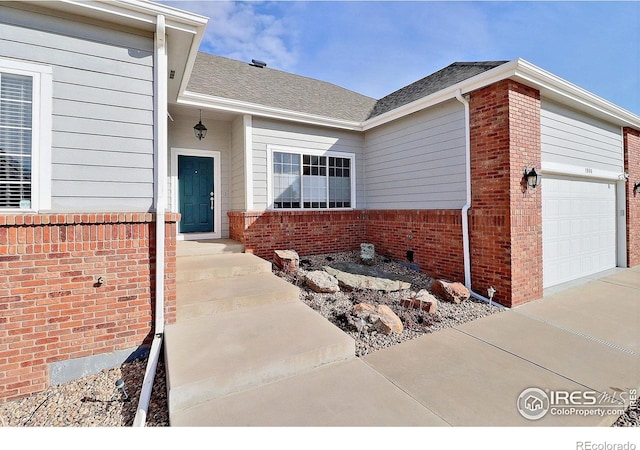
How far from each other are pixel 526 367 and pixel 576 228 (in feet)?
16.5

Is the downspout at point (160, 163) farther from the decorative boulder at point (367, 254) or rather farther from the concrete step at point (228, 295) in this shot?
the decorative boulder at point (367, 254)

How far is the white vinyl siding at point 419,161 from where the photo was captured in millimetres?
5633

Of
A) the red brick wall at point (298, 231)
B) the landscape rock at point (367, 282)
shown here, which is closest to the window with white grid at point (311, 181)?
the red brick wall at point (298, 231)

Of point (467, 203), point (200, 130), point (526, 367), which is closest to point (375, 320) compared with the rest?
point (526, 367)

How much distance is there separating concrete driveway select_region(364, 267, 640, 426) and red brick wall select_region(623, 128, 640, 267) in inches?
172

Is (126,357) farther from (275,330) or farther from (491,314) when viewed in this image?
(491,314)

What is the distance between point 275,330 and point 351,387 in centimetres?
106

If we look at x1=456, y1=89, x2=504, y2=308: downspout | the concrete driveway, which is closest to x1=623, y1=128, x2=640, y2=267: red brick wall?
the concrete driveway

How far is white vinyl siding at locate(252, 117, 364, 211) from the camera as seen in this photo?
6395mm

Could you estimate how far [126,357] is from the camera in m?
3.20

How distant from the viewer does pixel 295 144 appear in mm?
6863

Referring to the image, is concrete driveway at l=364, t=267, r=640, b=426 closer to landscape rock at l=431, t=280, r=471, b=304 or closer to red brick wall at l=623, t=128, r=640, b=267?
landscape rock at l=431, t=280, r=471, b=304

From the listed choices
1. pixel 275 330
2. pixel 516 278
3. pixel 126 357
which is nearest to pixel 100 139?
pixel 126 357
